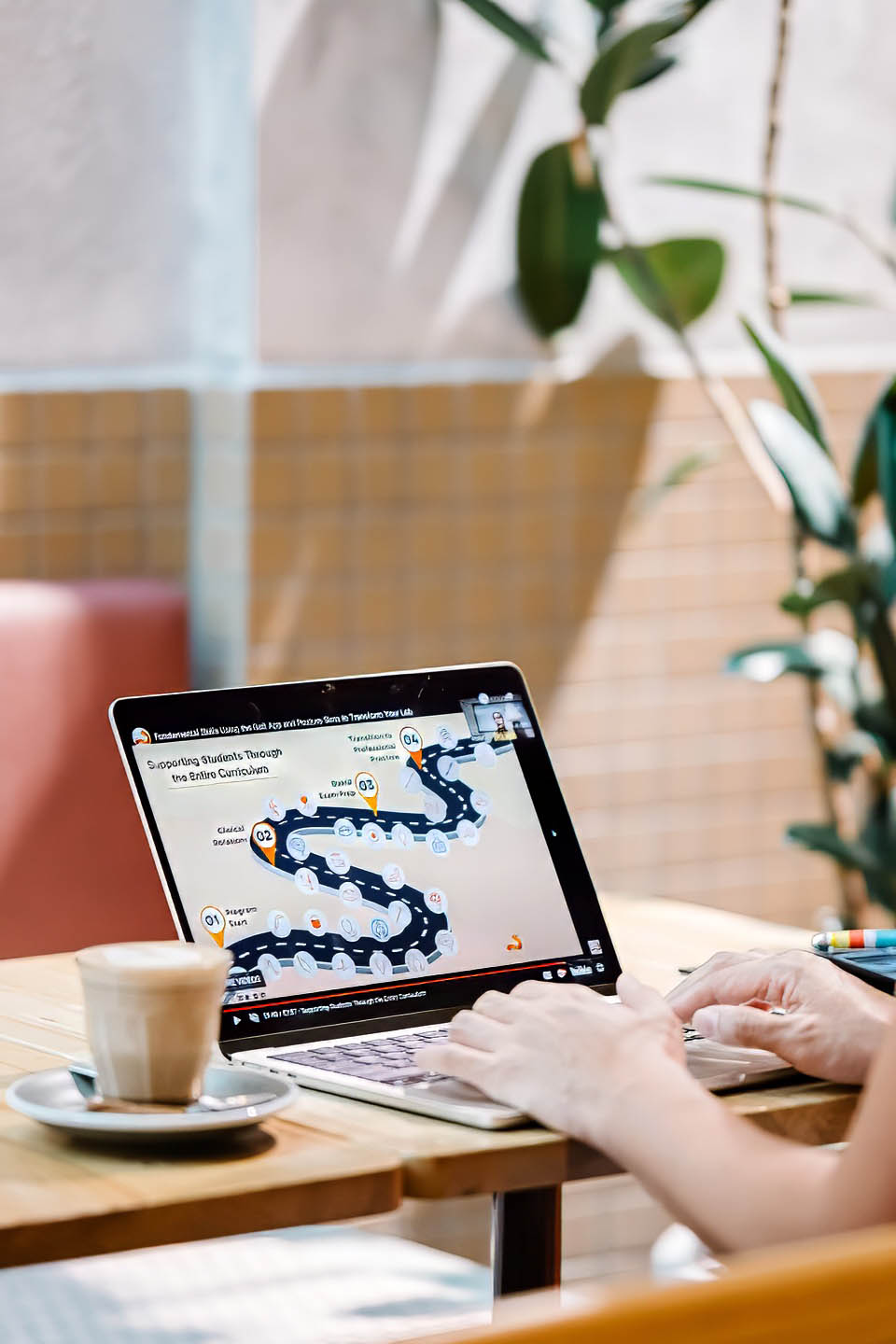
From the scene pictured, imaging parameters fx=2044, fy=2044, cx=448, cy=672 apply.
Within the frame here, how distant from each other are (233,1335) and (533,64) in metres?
1.86

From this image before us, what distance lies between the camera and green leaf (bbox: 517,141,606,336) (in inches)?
111

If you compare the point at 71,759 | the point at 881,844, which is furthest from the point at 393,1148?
the point at 881,844

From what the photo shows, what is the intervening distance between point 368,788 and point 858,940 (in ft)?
1.25

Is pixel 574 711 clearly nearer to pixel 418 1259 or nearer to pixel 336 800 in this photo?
pixel 418 1259

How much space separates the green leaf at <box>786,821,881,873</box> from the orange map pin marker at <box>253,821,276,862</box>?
167 cm

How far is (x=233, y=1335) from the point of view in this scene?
1583 millimetres

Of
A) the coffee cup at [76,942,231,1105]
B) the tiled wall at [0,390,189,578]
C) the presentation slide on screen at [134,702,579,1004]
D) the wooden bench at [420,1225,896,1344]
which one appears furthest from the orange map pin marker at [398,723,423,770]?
the tiled wall at [0,390,189,578]

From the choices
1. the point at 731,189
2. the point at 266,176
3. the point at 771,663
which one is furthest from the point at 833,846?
the point at 266,176

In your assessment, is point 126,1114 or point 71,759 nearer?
point 126,1114

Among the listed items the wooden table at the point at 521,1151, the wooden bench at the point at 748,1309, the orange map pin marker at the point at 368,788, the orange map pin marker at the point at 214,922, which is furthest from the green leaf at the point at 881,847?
the wooden bench at the point at 748,1309

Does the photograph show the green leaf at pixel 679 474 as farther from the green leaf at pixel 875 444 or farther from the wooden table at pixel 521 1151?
the wooden table at pixel 521 1151

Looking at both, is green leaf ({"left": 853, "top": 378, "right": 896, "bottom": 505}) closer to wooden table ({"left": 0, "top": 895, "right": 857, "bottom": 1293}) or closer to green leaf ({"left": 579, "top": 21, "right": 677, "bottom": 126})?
green leaf ({"left": 579, "top": 21, "right": 677, "bottom": 126})

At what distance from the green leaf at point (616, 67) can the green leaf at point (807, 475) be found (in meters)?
0.45

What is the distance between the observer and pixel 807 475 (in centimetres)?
273
